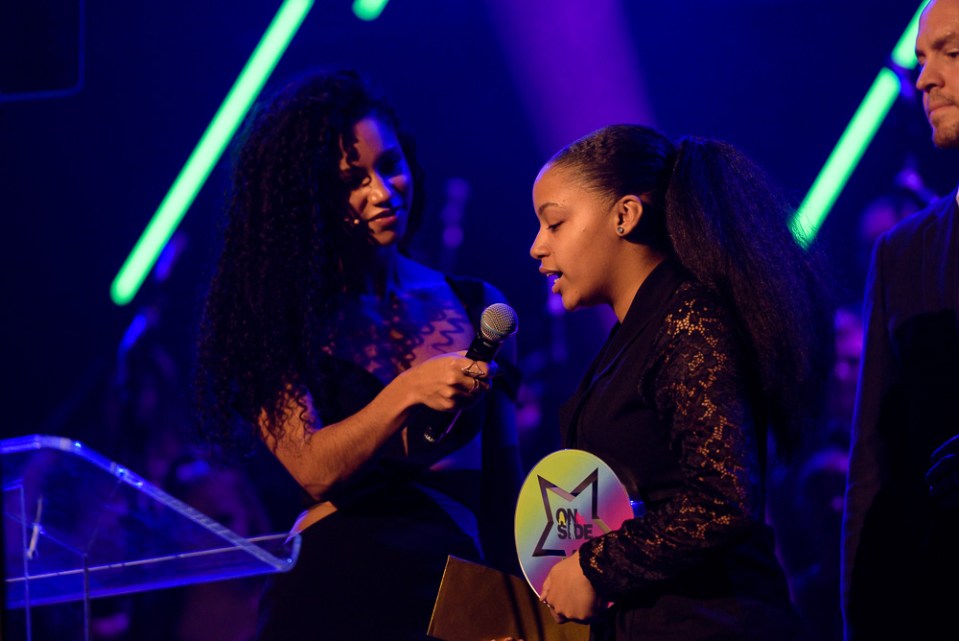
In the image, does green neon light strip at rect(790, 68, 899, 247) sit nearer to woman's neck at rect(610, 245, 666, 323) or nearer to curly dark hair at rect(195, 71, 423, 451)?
curly dark hair at rect(195, 71, 423, 451)

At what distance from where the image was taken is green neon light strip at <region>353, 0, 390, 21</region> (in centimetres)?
491

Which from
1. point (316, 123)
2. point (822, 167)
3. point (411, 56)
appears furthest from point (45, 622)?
point (822, 167)

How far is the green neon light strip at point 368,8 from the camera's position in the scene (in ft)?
16.1

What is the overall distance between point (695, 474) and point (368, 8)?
3.96 m

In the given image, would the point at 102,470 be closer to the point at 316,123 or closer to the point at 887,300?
the point at 316,123

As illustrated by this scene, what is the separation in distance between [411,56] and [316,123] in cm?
286

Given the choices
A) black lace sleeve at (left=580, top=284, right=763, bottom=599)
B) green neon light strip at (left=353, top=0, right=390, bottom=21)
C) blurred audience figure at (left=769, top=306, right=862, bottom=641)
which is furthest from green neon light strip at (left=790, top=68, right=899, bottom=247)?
black lace sleeve at (left=580, top=284, right=763, bottom=599)

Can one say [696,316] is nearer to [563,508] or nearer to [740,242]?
[740,242]

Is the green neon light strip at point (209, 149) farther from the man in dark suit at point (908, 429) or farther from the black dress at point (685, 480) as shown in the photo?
the black dress at point (685, 480)

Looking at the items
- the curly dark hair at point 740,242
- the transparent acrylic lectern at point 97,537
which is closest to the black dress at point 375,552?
the transparent acrylic lectern at point 97,537

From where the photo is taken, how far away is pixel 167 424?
512 centimetres

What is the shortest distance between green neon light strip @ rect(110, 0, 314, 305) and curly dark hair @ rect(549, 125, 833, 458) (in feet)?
11.5

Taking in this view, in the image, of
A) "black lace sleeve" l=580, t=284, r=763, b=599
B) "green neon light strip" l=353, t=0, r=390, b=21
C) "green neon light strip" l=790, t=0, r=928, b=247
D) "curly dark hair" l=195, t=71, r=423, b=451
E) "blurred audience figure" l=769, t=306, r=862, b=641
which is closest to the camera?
"black lace sleeve" l=580, t=284, r=763, b=599

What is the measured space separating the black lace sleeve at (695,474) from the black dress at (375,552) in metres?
0.54
